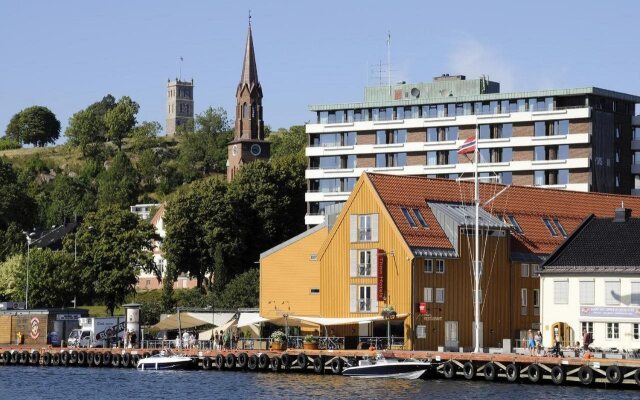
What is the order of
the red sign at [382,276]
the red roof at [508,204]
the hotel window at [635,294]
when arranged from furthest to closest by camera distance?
the red roof at [508,204] < the red sign at [382,276] < the hotel window at [635,294]

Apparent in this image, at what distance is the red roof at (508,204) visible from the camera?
10181cm

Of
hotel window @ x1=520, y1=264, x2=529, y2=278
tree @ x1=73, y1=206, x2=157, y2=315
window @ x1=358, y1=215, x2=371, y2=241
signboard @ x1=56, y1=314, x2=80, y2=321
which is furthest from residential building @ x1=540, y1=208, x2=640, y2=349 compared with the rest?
tree @ x1=73, y1=206, x2=157, y2=315

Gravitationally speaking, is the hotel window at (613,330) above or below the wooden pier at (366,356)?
above

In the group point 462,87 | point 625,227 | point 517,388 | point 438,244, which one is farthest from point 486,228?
point 462,87

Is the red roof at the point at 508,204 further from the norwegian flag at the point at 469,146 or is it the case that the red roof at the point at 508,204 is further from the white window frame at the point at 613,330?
the white window frame at the point at 613,330

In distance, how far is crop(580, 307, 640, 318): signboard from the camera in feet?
298

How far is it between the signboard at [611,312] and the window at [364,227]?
17.3 meters

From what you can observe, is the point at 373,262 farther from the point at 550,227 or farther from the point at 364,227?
the point at 550,227

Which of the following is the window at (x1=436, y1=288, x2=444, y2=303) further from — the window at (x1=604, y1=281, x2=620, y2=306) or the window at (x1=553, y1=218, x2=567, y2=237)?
the window at (x1=553, y1=218, x2=567, y2=237)

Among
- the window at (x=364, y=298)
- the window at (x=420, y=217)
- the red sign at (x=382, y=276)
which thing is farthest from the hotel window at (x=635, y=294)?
the window at (x=364, y=298)

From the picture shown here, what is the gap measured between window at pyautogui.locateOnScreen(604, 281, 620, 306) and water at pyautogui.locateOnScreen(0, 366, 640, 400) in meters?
12.9

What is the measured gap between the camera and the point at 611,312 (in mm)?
92312

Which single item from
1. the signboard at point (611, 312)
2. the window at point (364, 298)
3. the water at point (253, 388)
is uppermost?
the window at point (364, 298)

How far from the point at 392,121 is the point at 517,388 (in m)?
A: 80.7
